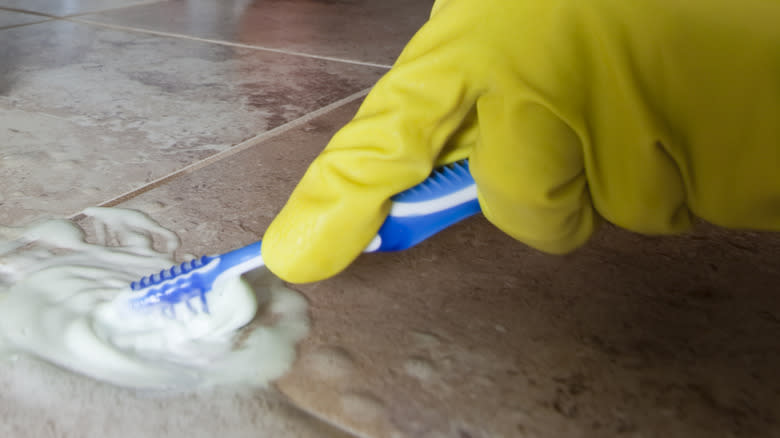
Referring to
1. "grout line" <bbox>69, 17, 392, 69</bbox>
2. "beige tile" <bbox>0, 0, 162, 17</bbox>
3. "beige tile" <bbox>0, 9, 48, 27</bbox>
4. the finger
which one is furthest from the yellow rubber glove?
"beige tile" <bbox>0, 0, 162, 17</bbox>

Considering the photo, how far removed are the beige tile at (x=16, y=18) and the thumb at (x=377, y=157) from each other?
184 centimetres

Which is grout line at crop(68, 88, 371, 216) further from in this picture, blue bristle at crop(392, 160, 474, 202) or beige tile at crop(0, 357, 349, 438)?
blue bristle at crop(392, 160, 474, 202)

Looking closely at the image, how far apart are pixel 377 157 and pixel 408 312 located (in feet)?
0.69

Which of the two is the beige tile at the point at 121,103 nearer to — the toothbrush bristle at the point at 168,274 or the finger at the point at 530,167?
the toothbrush bristle at the point at 168,274

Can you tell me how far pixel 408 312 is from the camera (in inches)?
31.5

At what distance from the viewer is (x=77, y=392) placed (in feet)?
2.20

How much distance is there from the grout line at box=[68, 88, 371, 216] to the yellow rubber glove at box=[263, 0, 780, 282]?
0.45 metres

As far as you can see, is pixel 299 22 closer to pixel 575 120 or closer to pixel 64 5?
pixel 64 5

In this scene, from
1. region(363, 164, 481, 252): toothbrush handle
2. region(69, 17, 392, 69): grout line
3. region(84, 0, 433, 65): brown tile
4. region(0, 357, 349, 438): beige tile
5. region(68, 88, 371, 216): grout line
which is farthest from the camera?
region(84, 0, 433, 65): brown tile

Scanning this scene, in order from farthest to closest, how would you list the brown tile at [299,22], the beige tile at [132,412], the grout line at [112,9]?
the grout line at [112,9]
the brown tile at [299,22]
the beige tile at [132,412]

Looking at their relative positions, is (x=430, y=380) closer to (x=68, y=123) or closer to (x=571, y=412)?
(x=571, y=412)

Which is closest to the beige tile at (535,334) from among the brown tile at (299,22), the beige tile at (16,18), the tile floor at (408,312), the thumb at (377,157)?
the tile floor at (408,312)

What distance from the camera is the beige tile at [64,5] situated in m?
2.34

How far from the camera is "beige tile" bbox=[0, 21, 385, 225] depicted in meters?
1.11
